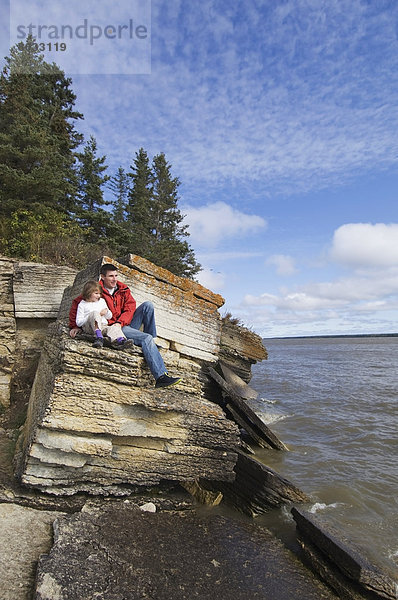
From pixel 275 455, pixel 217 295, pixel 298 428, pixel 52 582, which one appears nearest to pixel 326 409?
pixel 298 428

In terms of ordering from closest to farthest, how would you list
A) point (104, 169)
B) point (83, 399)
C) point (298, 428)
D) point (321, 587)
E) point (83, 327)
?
point (321, 587) → point (83, 399) → point (83, 327) → point (298, 428) → point (104, 169)

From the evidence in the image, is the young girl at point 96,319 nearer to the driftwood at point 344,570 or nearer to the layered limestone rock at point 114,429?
the layered limestone rock at point 114,429

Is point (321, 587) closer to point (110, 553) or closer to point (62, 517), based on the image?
point (110, 553)

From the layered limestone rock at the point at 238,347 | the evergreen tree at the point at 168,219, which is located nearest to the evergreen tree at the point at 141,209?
the evergreen tree at the point at 168,219

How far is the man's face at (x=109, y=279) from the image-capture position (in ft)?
20.1

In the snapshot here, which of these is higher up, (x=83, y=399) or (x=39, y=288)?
(x=39, y=288)

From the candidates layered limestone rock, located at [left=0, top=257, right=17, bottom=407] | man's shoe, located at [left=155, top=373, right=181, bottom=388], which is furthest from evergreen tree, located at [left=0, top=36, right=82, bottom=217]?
man's shoe, located at [left=155, top=373, right=181, bottom=388]

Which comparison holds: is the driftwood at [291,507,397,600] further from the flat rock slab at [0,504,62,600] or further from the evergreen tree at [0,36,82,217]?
the evergreen tree at [0,36,82,217]

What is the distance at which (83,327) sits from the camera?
556 cm

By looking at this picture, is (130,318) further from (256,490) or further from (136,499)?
(256,490)

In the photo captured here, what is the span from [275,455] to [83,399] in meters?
6.46

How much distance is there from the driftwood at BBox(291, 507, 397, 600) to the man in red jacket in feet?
10.1

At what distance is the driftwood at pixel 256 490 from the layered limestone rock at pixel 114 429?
0.95ft

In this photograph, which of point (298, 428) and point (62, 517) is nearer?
point (62, 517)
